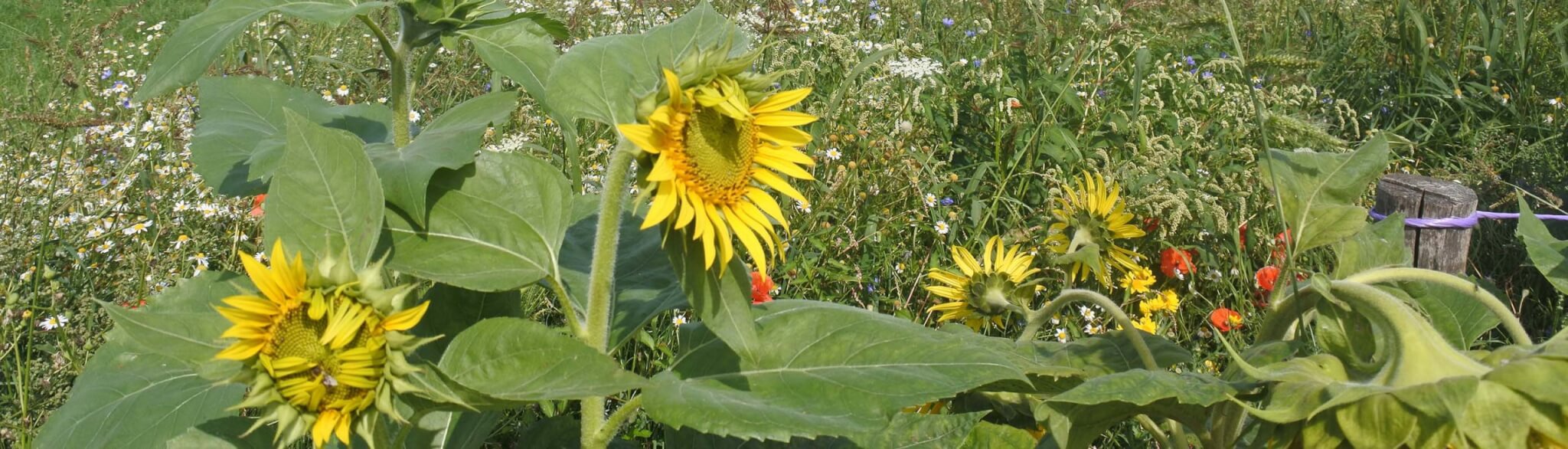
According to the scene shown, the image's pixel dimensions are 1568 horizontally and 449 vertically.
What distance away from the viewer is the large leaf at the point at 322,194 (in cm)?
126

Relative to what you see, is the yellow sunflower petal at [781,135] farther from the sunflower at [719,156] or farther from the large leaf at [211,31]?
the large leaf at [211,31]

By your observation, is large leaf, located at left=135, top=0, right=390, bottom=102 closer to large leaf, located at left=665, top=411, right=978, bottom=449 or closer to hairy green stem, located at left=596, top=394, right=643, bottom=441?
hairy green stem, located at left=596, top=394, right=643, bottom=441

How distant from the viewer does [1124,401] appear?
1378 mm

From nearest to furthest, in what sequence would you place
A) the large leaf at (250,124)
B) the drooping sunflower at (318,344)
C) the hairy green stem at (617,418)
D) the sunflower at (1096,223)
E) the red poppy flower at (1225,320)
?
the drooping sunflower at (318,344) < the hairy green stem at (617,418) < the large leaf at (250,124) < the sunflower at (1096,223) < the red poppy flower at (1225,320)

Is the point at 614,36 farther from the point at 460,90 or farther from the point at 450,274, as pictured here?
the point at 460,90

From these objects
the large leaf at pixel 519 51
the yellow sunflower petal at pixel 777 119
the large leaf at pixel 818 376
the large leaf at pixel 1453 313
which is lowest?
the large leaf at pixel 1453 313

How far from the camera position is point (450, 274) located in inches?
51.9

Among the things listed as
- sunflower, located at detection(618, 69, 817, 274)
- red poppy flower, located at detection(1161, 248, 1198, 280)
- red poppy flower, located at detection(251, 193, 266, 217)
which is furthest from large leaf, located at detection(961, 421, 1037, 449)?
red poppy flower, located at detection(251, 193, 266, 217)

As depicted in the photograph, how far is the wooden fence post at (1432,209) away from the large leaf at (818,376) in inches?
72.7

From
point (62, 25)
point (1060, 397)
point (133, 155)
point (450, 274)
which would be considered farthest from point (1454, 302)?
point (62, 25)

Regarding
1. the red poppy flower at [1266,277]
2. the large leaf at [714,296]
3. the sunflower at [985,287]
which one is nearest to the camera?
the large leaf at [714,296]

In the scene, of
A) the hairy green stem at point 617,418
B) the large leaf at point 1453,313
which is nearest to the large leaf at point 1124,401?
the large leaf at point 1453,313

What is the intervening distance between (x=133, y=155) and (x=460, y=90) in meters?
1.26

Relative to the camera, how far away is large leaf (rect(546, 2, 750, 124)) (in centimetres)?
125
